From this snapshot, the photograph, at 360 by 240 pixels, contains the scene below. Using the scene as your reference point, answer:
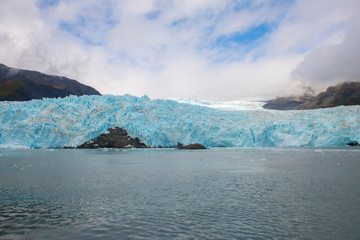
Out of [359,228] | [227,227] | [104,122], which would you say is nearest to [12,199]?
[227,227]

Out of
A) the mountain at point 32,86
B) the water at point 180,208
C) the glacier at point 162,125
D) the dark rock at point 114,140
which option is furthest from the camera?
the mountain at point 32,86

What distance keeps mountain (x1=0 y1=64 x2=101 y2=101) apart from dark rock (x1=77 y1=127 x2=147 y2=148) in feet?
106

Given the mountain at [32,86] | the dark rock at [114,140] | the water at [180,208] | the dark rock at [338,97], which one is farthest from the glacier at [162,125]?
the dark rock at [338,97]

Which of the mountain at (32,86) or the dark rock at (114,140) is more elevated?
the mountain at (32,86)

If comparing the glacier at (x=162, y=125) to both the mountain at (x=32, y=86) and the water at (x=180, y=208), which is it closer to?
the water at (x=180, y=208)

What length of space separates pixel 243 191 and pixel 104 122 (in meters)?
19.4

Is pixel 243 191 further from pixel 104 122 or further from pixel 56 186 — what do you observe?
pixel 104 122

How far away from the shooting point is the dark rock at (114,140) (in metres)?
24.8

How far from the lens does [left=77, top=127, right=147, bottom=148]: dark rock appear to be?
2477cm

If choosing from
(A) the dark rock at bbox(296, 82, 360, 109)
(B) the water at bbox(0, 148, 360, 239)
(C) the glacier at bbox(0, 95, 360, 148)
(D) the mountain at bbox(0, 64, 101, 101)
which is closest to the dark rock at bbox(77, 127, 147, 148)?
(C) the glacier at bbox(0, 95, 360, 148)

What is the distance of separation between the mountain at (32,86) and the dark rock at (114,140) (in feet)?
106

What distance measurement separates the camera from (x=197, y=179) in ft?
27.2

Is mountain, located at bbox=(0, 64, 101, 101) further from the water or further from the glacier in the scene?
the water

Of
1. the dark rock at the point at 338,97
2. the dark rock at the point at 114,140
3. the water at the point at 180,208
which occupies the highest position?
the dark rock at the point at 338,97
